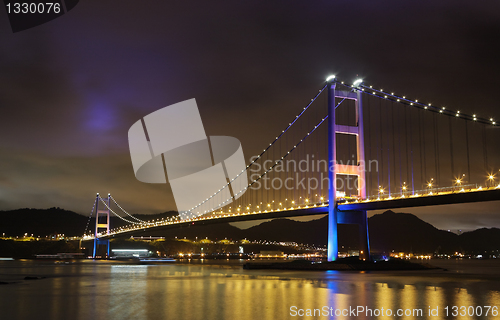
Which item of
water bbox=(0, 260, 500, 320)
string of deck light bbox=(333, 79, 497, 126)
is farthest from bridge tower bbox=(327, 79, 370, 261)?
water bbox=(0, 260, 500, 320)

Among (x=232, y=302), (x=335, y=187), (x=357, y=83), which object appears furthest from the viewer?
(x=357, y=83)

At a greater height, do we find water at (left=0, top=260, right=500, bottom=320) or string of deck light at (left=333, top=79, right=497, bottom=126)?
string of deck light at (left=333, top=79, right=497, bottom=126)

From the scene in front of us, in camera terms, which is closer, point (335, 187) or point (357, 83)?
point (335, 187)

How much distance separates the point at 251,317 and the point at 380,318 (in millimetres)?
3504

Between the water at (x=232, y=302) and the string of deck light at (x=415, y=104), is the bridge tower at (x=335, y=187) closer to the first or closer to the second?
the string of deck light at (x=415, y=104)

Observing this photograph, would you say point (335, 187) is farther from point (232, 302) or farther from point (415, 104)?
point (232, 302)

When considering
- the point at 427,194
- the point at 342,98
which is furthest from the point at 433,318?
the point at 342,98

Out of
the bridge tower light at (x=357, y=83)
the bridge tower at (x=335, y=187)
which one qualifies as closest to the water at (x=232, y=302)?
the bridge tower at (x=335, y=187)

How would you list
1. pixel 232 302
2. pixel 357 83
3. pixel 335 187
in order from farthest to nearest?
pixel 357 83
pixel 335 187
pixel 232 302

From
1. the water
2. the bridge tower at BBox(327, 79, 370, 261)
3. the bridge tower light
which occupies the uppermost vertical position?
the bridge tower light

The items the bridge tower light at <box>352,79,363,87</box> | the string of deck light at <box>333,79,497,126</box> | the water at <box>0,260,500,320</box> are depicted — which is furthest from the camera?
the bridge tower light at <box>352,79,363,87</box>

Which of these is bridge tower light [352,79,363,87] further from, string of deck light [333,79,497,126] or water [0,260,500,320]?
water [0,260,500,320]

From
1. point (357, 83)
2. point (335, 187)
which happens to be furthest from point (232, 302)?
point (357, 83)

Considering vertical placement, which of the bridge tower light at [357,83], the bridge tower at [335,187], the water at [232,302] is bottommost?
the water at [232,302]
